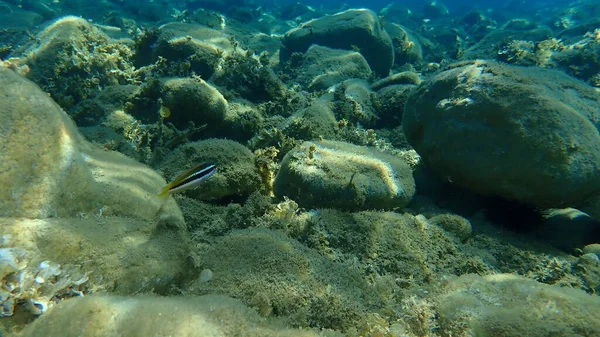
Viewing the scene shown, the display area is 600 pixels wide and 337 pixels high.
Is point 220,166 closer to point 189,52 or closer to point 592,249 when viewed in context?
point 189,52

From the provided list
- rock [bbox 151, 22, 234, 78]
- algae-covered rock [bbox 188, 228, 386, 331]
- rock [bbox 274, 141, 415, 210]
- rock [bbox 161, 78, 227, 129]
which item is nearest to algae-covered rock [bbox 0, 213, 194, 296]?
algae-covered rock [bbox 188, 228, 386, 331]

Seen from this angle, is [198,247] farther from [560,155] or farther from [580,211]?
[580,211]

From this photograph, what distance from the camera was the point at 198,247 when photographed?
10.8 ft

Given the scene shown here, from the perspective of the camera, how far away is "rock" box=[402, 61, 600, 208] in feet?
13.1

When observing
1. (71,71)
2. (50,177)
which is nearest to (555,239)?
(50,177)

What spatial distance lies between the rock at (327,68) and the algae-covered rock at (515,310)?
24.7 feet

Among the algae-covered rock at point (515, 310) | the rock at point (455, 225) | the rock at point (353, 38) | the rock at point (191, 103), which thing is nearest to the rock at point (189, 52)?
the rock at point (191, 103)

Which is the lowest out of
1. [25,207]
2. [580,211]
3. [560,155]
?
[580,211]

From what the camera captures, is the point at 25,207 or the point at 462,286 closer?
the point at 25,207

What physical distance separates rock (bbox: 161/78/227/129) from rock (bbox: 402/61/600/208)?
11.3ft

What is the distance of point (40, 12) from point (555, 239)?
71.0 feet

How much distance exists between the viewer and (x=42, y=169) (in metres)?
2.59

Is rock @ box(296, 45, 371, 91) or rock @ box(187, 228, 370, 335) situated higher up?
rock @ box(296, 45, 371, 91)

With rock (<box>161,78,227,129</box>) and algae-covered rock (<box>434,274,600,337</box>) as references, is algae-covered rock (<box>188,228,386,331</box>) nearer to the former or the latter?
algae-covered rock (<box>434,274,600,337</box>)
